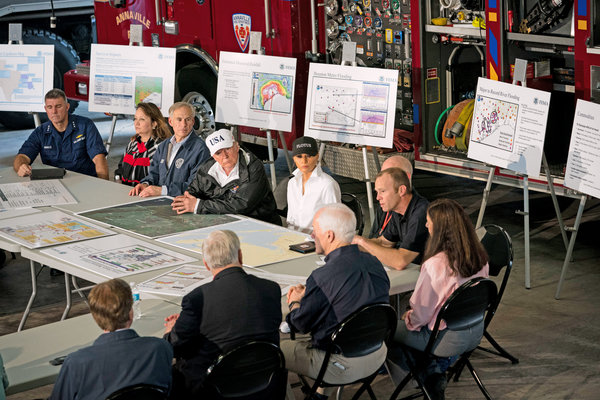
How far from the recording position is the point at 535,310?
5.81m

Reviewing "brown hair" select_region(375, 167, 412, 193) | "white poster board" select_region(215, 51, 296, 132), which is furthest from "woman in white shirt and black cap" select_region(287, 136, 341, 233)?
"white poster board" select_region(215, 51, 296, 132)

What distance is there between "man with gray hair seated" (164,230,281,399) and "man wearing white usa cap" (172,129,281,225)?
2089 millimetres

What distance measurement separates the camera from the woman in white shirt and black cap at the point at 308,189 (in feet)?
18.2

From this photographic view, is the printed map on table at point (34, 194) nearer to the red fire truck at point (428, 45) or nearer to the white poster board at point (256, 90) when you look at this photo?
the white poster board at point (256, 90)

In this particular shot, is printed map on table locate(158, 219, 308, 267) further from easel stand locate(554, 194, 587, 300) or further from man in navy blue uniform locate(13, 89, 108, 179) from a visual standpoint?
man in navy blue uniform locate(13, 89, 108, 179)

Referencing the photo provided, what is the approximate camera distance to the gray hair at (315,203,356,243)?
13.1ft

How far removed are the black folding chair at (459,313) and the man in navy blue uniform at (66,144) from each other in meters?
3.73

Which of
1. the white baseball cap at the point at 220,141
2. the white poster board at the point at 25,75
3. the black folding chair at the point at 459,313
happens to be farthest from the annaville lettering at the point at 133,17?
the black folding chair at the point at 459,313

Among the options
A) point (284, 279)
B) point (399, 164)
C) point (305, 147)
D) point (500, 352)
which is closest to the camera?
point (284, 279)

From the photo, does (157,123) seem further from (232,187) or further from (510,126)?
(510,126)

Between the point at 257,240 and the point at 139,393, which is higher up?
the point at 257,240

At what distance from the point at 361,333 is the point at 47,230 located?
7.88ft

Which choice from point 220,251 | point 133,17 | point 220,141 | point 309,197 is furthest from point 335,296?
point 133,17

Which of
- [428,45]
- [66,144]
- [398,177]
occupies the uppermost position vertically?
[428,45]
